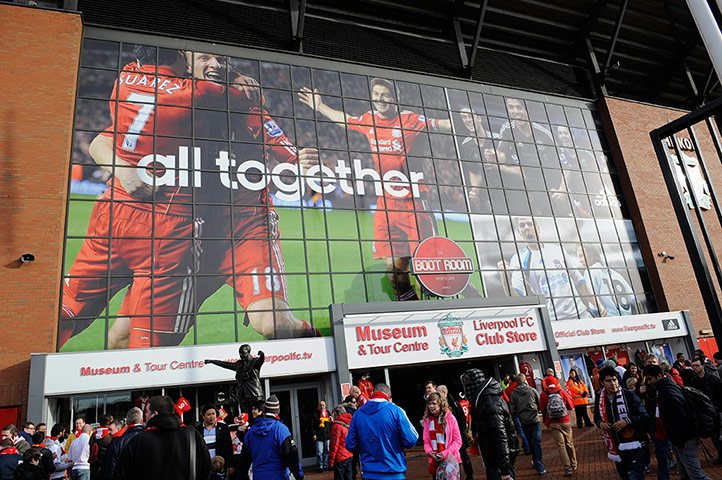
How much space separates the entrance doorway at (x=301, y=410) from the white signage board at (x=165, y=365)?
1.22 m

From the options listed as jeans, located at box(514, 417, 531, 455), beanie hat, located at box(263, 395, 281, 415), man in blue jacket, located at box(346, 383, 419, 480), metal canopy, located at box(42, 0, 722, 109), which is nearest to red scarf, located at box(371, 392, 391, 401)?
man in blue jacket, located at box(346, 383, 419, 480)

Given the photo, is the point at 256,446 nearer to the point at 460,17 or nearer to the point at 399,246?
the point at 399,246

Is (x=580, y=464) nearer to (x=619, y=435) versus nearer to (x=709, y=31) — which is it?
(x=619, y=435)

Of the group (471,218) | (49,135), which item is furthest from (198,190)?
(471,218)

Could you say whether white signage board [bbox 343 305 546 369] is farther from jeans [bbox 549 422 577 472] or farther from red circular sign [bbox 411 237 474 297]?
jeans [bbox 549 422 577 472]

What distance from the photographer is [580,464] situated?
10.0 m

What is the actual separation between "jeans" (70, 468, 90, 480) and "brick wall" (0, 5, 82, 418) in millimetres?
5302

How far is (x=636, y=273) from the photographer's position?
81.3ft

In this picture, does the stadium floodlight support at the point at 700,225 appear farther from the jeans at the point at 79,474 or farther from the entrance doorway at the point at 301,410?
the entrance doorway at the point at 301,410

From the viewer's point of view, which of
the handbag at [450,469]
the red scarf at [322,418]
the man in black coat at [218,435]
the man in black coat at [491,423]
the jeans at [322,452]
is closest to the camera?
the handbag at [450,469]

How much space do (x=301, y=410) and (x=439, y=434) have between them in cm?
1176

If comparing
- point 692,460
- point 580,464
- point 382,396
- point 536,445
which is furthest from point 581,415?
point 382,396

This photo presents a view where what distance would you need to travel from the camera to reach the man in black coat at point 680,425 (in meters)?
6.08

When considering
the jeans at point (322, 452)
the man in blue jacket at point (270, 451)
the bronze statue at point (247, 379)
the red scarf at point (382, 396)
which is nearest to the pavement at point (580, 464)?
the jeans at point (322, 452)
